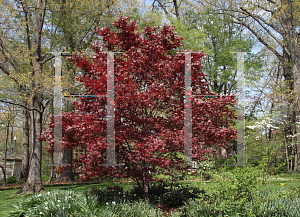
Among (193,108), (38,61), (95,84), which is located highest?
(38,61)

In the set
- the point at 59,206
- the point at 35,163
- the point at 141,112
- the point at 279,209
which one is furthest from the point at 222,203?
the point at 35,163

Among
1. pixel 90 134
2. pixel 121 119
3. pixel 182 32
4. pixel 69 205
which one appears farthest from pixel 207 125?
pixel 182 32

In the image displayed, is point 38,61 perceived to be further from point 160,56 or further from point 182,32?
point 182,32

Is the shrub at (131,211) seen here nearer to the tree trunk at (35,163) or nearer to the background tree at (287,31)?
the tree trunk at (35,163)

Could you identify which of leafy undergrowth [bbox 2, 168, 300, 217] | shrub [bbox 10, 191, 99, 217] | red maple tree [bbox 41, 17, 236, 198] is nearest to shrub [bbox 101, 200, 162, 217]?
leafy undergrowth [bbox 2, 168, 300, 217]

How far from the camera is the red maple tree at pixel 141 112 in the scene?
5176 millimetres

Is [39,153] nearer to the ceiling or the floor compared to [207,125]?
nearer to the floor

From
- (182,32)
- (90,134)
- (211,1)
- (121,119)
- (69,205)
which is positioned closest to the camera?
(69,205)

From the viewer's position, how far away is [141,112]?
19.0 ft

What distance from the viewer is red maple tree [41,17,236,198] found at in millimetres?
5176

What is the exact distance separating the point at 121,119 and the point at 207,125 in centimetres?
198

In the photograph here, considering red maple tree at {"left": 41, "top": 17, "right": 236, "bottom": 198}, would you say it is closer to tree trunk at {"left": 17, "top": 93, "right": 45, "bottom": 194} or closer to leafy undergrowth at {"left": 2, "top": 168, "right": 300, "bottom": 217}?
leafy undergrowth at {"left": 2, "top": 168, "right": 300, "bottom": 217}

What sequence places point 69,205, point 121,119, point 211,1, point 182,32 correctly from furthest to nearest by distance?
point 211,1, point 182,32, point 121,119, point 69,205

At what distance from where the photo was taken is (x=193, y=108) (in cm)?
552
